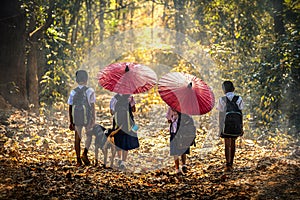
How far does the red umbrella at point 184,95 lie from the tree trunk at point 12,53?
601 cm

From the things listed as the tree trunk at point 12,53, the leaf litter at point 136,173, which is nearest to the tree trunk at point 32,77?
the tree trunk at point 12,53

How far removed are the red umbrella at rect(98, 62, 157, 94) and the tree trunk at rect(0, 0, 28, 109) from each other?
511cm

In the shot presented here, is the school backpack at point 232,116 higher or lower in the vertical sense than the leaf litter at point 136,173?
higher

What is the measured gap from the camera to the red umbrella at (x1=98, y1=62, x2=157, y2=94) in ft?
24.9

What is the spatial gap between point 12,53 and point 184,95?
6.62 metres

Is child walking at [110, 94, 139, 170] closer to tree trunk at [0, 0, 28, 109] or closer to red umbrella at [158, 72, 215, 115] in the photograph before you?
red umbrella at [158, 72, 215, 115]

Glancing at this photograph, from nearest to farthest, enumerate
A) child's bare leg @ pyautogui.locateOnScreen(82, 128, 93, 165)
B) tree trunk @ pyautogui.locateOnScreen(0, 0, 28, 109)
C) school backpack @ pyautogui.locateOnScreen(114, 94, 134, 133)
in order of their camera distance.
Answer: school backpack @ pyautogui.locateOnScreen(114, 94, 134, 133)
child's bare leg @ pyautogui.locateOnScreen(82, 128, 93, 165)
tree trunk @ pyautogui.locateOnScreen(0, 0, 28, 109)

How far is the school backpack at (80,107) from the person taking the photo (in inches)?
307

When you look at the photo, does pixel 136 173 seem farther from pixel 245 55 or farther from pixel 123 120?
pixel 245 55

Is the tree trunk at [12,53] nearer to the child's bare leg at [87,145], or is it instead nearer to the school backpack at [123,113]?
the child's bare leg at [87,145]

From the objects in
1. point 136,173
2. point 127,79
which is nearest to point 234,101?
point 127,79

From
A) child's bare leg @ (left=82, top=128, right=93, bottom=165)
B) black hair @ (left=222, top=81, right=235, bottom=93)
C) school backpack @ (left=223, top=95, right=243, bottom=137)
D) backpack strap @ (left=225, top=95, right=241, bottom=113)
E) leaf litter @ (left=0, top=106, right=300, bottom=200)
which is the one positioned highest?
black hair @ (left=222, top=81, right=235, bottom=93)

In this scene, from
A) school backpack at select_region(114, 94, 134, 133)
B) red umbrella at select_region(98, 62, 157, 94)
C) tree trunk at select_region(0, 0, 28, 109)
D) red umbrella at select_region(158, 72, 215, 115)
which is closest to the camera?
red umbrella at select_region(158, 72, 215, 115)

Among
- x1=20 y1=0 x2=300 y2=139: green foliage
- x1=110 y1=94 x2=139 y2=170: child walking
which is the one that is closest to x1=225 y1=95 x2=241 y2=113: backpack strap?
x1=110 y1=94 x2=139 y2=170: child walking
